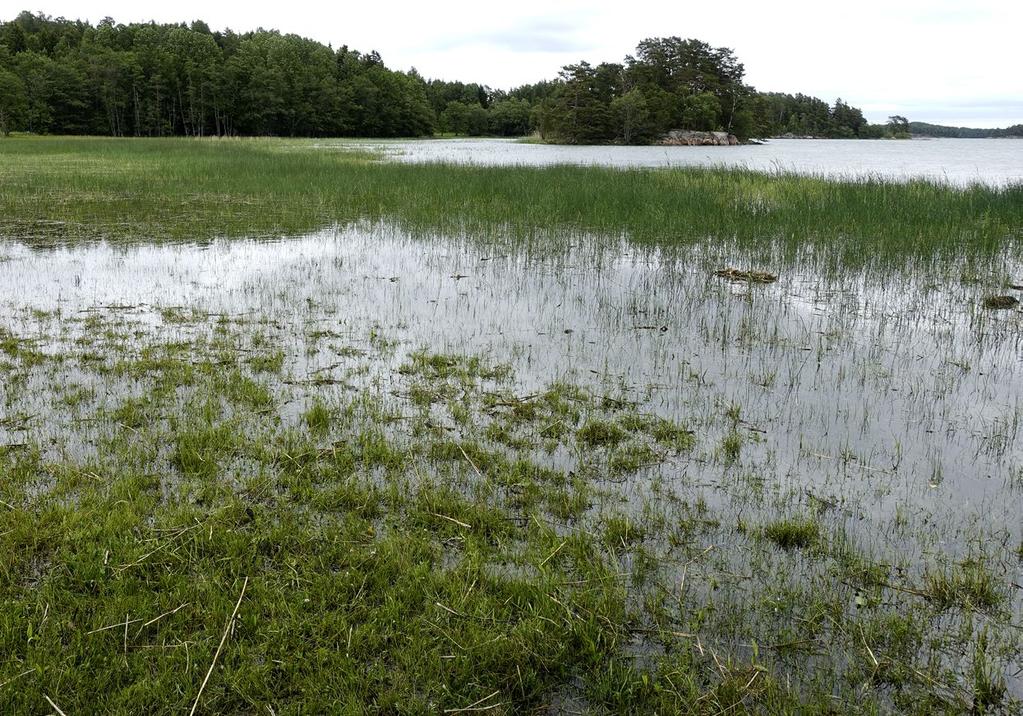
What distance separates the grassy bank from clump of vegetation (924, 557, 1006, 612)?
9.29 metres

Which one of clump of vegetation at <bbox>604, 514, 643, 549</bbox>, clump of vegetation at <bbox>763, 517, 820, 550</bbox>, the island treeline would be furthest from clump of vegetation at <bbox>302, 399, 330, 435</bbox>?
the island treeline

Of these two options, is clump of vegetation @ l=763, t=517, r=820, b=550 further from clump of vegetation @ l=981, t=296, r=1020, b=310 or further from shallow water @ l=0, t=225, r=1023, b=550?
clump of vegetation @ l=981, t=296, r=1020, b=310

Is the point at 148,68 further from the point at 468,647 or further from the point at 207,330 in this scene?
the point at 468,647

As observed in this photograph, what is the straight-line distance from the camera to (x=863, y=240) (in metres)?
12.9

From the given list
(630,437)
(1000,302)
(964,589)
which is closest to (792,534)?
(964,589)

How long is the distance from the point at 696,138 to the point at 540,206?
76.5 metres

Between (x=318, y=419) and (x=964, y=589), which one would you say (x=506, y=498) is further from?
(x=964, y=589)

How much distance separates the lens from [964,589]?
3350 mm

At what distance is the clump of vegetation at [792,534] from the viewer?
3.78 m

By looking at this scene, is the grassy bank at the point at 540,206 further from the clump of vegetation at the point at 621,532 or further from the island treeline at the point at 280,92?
the island treeline at the point at 280,92

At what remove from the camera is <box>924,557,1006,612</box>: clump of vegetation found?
326 cm

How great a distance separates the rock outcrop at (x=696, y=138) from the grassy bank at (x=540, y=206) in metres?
62.9

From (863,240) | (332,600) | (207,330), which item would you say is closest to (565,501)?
(332,600)

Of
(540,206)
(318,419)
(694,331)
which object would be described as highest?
(540,206)
